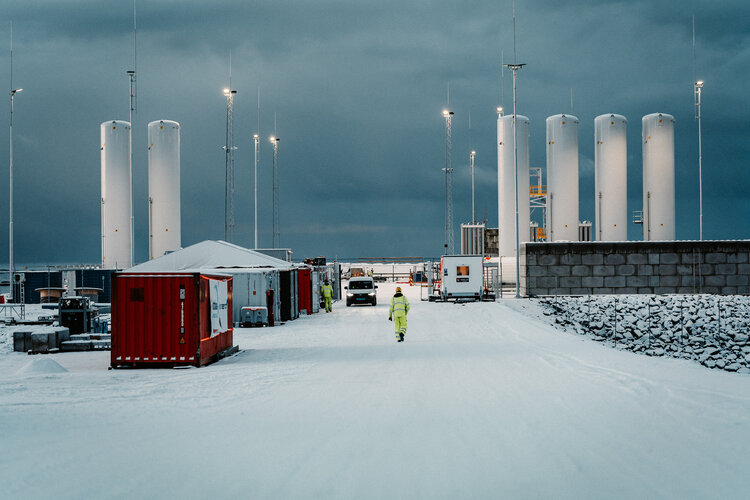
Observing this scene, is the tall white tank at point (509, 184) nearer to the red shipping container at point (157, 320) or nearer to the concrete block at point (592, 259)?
the concrete block at point (592, 259)

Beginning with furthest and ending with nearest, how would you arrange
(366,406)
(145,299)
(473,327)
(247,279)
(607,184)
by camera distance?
(607,184) → (247,279) → (473,327) → (145,299) → (366,406)


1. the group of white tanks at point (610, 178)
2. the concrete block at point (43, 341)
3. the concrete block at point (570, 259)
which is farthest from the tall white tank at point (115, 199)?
the concrete block at point (570, 259)

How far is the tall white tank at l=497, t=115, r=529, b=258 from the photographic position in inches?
1780

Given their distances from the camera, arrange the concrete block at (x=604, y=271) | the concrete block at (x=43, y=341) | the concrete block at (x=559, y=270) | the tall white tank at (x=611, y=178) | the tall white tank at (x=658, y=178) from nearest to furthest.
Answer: the concrete block at (x=43, y=341)
the concrete block at (x=604, y=271)
the concrete block at (x=559, y=270)
the tall white tank at (x=658, y=178)
the tall white tank at (x=611, y=178)

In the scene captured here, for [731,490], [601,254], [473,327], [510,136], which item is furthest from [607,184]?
[731,490]

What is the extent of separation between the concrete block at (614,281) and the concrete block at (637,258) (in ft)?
3.13

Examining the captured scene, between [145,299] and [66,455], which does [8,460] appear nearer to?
[66,455]

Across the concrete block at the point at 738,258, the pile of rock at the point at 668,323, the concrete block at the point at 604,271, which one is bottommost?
the pile of rock at the point at 668,323

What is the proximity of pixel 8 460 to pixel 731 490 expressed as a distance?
23.5ft

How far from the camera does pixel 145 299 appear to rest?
44.5 ft

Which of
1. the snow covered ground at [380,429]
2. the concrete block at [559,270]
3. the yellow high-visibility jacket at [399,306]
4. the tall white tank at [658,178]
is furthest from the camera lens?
the tall white tank at [658,178]

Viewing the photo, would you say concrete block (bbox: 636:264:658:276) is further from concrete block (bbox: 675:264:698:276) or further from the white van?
the white van

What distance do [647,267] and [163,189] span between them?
1299 inches

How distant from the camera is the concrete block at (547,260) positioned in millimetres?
31953
